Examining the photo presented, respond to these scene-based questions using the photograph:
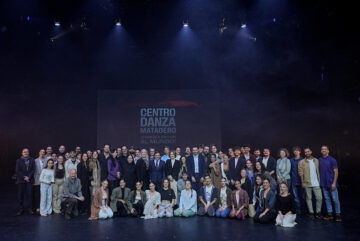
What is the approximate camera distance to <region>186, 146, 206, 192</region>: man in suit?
5996 mm

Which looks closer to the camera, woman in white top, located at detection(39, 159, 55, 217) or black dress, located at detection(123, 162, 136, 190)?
woman in white top, located at detection(39, 159, 55, 217)

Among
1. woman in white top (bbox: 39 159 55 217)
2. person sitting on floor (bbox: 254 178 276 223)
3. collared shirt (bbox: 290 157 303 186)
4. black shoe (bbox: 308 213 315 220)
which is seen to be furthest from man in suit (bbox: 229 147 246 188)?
woman in white top (bbox: 39 159 55 217)

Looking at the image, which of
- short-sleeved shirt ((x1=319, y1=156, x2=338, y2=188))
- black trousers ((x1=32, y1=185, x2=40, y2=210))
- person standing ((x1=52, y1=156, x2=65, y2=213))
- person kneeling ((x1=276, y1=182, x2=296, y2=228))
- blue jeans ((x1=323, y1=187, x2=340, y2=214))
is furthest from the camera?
black trousers ((x1=32, y1=185, x2=40, y2=210))

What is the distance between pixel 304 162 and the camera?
525 cm

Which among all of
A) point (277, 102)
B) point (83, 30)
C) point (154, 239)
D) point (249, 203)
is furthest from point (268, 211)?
point (83, 30)

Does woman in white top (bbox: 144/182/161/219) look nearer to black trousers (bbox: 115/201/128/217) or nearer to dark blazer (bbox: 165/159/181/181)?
black trousers (bbox: 115/201/128/217)

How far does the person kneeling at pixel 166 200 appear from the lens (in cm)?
532

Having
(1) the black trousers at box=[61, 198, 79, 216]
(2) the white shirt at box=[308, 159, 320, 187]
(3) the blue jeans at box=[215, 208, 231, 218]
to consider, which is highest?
(2) the white shirt at box=[308, 159, 320, 187]

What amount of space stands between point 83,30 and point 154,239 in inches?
283

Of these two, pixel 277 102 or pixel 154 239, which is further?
pixel 277 102

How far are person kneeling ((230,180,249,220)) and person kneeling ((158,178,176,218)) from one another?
3.95ft

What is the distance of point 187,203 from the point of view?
5438mm

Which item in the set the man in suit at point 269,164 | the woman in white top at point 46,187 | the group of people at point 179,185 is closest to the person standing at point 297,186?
the group of people at point 179,185

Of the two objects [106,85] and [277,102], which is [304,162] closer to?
[277,102]
